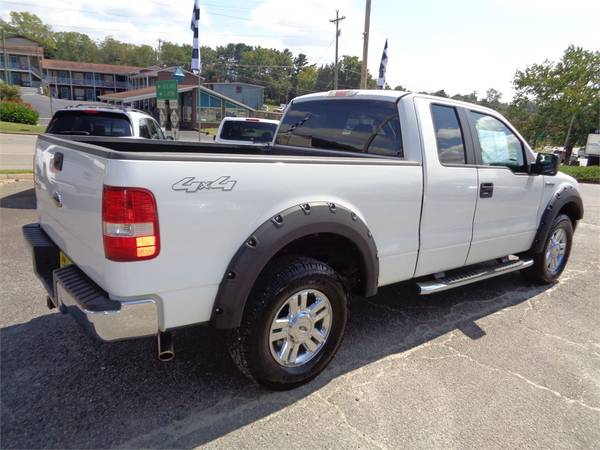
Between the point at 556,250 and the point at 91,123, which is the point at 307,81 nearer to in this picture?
the point at 91,123

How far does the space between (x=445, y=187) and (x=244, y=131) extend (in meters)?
7.10

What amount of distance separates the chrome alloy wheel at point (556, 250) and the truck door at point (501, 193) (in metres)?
0.52

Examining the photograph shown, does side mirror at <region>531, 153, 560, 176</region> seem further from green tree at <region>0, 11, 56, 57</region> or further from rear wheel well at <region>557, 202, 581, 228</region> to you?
green tree at <region>0, 11, 56, 57</region>

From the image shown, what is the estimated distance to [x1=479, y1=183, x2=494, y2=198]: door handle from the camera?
3759 millimetres

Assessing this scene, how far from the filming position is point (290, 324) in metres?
2.72

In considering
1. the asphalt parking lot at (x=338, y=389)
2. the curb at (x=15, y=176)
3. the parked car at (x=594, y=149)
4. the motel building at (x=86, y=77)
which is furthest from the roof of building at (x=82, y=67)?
the asphalt parking lot at (x=338, y=389)

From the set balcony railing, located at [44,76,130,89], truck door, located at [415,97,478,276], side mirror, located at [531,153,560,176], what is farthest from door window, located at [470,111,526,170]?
balcony railing, located at [44,76,130,89]

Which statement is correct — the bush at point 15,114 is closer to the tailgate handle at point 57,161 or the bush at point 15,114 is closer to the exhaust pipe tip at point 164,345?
the tailgate handle at point 57,161

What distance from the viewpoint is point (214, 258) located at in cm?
229

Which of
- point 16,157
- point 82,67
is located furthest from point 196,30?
point 82,67

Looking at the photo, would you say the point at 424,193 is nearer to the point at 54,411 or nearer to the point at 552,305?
the point at 552,305

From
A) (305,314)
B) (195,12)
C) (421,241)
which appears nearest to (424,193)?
(421,241)


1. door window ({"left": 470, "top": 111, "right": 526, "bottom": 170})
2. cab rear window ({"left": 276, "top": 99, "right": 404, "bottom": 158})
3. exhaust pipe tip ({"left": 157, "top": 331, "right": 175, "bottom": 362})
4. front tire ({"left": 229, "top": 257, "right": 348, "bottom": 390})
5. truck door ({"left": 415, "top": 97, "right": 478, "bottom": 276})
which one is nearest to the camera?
exhaust pipe tip ({"left": 157, "top": 331, "right": 175, "bottom": 362})

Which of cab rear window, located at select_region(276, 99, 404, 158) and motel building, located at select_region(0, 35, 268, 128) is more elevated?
motel building, located at select_region(0, 35, 268, 128)
